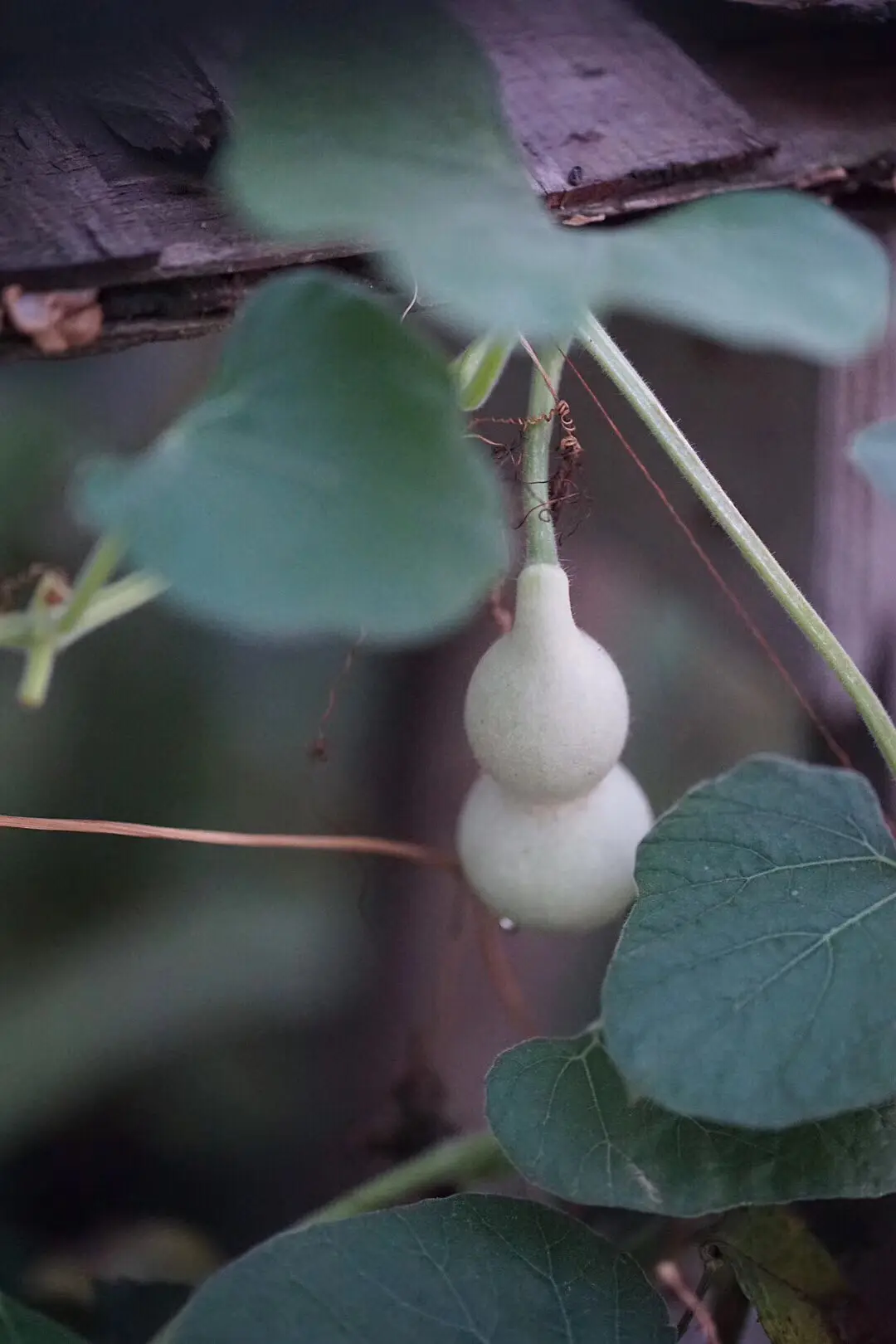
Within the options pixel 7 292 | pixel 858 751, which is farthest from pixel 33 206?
pixel 858 751

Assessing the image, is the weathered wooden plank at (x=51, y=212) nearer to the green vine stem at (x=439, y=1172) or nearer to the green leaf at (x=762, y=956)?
the green leaf at (x=762, y=956)

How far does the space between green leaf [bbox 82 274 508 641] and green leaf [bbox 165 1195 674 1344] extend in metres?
0.26

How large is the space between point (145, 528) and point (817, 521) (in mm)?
510

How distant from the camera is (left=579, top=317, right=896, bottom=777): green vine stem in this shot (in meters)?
0.39

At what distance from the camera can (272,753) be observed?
639 mm

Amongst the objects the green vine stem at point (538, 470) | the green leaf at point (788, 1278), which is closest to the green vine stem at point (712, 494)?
the green vine stem at point (538, 470)

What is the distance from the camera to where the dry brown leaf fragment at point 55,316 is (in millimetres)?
359

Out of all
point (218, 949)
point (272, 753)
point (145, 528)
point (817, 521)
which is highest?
point (145, 528)

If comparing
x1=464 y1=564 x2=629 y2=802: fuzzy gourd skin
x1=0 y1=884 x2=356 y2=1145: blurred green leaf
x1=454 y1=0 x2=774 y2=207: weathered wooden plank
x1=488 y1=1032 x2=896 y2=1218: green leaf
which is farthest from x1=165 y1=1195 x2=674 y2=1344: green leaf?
x1=454 y1=0 x2=774 y2=207: weathered wooden plank

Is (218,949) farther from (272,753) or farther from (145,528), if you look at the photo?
(145,528)

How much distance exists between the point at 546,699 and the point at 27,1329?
1.10 feet

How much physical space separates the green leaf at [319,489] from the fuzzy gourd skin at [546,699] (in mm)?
147

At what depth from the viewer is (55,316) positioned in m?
0.37

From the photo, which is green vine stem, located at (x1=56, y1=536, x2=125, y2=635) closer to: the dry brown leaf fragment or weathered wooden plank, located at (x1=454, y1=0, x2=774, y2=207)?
the dry brown leaf fragment
